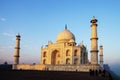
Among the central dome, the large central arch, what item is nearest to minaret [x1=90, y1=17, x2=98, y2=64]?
the central dome

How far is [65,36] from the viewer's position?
36281 millimetres

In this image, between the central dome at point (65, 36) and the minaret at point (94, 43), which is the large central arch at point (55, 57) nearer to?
the central dome at point (65, 36)

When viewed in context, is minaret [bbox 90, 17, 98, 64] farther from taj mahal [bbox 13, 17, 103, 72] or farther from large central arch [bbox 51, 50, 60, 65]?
large central arch [bbox 51, 50, 60, 65]

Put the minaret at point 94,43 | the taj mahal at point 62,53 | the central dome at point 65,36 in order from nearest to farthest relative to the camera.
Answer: the minaret at point 94,43
the taj mahal at point 62,53
the central dome at point 65,36

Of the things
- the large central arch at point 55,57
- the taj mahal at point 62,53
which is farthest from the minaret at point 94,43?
the large central arch at point 55,57

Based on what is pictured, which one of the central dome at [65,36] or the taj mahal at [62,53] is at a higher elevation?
the central dome at [65,36]

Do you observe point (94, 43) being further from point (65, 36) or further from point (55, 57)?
point (55, 57)

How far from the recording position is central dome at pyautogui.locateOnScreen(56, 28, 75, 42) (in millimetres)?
36125

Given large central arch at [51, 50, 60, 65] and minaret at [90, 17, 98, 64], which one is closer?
minaret at [90, 17, 98, 64]

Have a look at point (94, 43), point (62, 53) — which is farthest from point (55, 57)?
point (94, 43)

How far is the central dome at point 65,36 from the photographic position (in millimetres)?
36125

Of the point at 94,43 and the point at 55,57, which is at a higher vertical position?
the point at 94,43

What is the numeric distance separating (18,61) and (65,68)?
10.5 meters

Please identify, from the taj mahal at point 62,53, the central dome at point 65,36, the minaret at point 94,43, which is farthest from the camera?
the central dome at point 65,36
